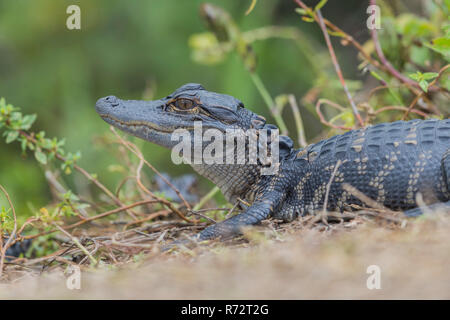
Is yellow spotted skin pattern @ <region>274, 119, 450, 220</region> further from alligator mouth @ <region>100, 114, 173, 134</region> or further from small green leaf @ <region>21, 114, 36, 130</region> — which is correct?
small green leaf @ <region>21, 114, 36, 130</region>

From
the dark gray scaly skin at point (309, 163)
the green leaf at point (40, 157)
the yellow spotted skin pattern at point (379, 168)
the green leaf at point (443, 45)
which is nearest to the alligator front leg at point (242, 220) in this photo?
the dark gray scaly skin at point (309, 163)

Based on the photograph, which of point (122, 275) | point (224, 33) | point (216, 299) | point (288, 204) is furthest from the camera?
point (224, 33)

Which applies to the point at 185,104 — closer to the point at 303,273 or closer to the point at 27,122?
the point at 27,122

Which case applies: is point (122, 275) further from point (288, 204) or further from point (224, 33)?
point (224, 33)

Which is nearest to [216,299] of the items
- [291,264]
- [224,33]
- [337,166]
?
[291,264]

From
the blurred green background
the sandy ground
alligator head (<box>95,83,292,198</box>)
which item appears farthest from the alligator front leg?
the blurred green background
